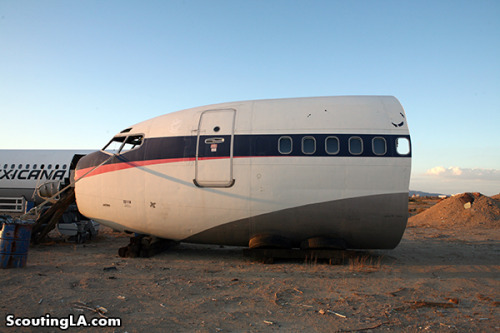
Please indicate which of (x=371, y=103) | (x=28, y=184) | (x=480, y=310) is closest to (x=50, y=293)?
(x=480, y=310)

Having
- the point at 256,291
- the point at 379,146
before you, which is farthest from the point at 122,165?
the point at 379,146

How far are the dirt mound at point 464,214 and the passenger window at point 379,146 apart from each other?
1511 centimetres

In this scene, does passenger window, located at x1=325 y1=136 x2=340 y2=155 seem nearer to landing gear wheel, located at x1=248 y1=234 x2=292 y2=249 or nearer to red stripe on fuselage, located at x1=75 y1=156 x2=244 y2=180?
landing gear wheel, located at x1=248 y1=234 x2=292 y2=249

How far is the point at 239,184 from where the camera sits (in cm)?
866

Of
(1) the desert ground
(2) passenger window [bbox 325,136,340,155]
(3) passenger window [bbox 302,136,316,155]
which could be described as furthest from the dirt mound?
(3) passenger window [bbox 302,136,316,155]

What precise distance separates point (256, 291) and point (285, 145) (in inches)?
156

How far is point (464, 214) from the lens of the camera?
2112 cm

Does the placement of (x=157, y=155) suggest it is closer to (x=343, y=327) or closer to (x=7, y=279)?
(x=7, y=279)

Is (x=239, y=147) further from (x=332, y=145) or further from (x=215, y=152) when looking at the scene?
(x=332, y=145)

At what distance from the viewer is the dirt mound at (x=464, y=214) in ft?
65.3

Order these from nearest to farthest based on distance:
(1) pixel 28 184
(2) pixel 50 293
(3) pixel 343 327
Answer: (3) pixel 343 327, (2) pixel 50 293, (1) pixel 28 184

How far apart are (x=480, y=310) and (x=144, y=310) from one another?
19.1ft

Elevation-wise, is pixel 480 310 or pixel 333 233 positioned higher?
pixel 333 233

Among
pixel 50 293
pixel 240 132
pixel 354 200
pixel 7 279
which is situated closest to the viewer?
pixel 50 293
